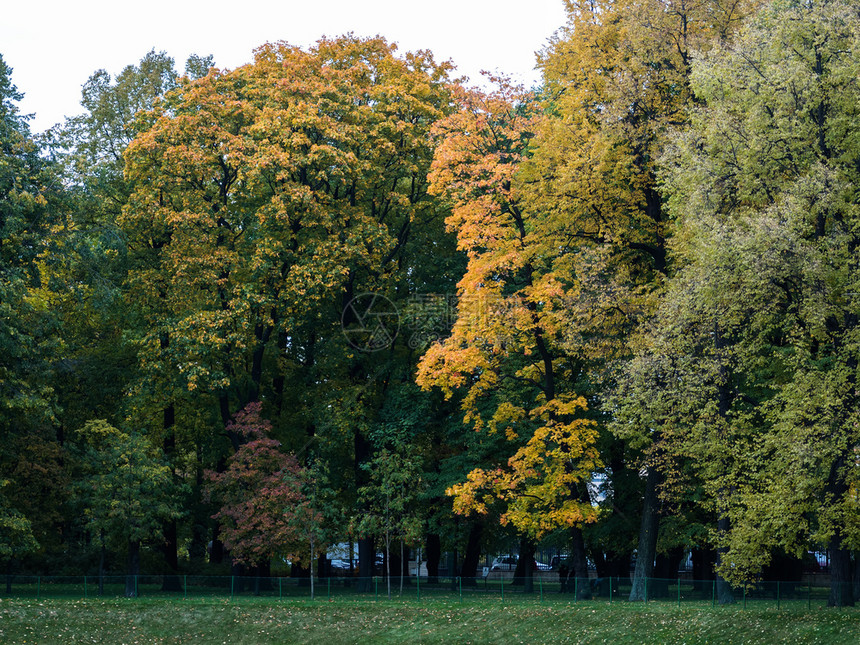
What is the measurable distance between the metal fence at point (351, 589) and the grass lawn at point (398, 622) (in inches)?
105

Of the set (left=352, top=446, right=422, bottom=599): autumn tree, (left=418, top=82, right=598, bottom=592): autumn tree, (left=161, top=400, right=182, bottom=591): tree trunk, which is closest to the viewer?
(left=418, top=82, right=598, bottom=592): autumn tree

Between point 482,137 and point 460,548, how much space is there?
69.3 ft

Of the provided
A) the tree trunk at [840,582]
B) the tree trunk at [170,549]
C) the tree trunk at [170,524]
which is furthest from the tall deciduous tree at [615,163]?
the tree trunk at [170,549]

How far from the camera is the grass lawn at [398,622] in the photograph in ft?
77.8

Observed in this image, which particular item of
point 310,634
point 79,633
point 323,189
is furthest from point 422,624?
point 323,189

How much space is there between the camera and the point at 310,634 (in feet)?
90.0

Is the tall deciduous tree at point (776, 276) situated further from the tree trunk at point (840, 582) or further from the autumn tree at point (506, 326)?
the autumn tree at point (506, 326)

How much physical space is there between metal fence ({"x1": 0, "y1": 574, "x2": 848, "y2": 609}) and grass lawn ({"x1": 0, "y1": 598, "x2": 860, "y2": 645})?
266cm

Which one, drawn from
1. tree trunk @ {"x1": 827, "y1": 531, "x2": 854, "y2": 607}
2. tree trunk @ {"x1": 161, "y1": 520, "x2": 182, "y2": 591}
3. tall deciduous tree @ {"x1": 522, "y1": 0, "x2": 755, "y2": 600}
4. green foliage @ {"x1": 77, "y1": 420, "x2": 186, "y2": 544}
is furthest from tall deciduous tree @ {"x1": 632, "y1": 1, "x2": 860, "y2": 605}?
tree trunk @ {"x1": 161, "y1": 520, "x2": 182, "y2": 591}

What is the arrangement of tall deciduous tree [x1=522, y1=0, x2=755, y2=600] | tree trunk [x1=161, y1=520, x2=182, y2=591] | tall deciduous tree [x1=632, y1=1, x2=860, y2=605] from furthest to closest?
tree trunk [x1=161, y1=520, x2=182, y2=591] → tall deciduous tree [x1=522, y1=0, x2=755, y2=600] → tall deciduous tree [x1=632, y1=1, x2=860, y2=605]

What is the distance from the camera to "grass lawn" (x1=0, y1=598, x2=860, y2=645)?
23719 mm

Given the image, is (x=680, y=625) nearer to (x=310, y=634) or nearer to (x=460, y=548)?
(x=310, y=634)

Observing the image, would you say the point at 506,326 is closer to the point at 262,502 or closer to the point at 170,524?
the point at 262,502

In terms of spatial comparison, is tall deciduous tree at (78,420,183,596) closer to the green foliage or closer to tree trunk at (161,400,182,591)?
the green foliage
